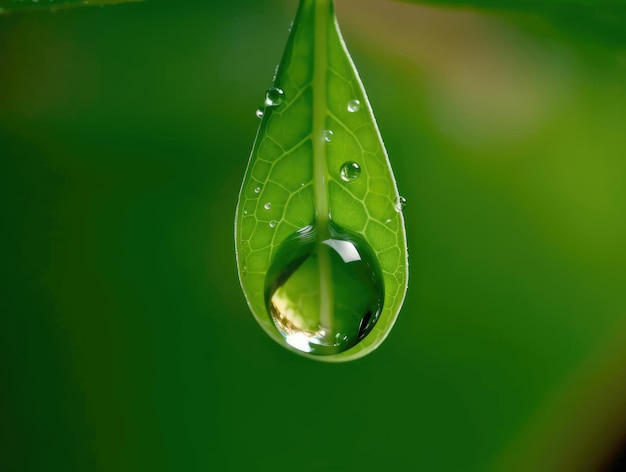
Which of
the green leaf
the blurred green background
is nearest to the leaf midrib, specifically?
the green leaf

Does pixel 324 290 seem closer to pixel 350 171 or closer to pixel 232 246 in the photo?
pixel 350 171

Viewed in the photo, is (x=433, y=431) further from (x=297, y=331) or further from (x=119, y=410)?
(x=297, y=331)

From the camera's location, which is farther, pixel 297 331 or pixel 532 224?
pixel 532 224

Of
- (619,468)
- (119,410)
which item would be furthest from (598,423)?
(119,410)

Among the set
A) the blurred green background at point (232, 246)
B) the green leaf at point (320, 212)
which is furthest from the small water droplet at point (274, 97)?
the blurred green background at point (232, 246)

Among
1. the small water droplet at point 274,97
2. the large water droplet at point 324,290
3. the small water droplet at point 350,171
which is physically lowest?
the large water droplet at point 324,290

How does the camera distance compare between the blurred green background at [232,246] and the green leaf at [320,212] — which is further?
the blurred green background at [232,246]

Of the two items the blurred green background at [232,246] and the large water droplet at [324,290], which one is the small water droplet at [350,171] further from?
the blurred green background at [232,246]

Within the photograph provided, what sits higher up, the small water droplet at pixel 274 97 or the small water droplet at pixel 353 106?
the small water droplet at pixel 353 106
